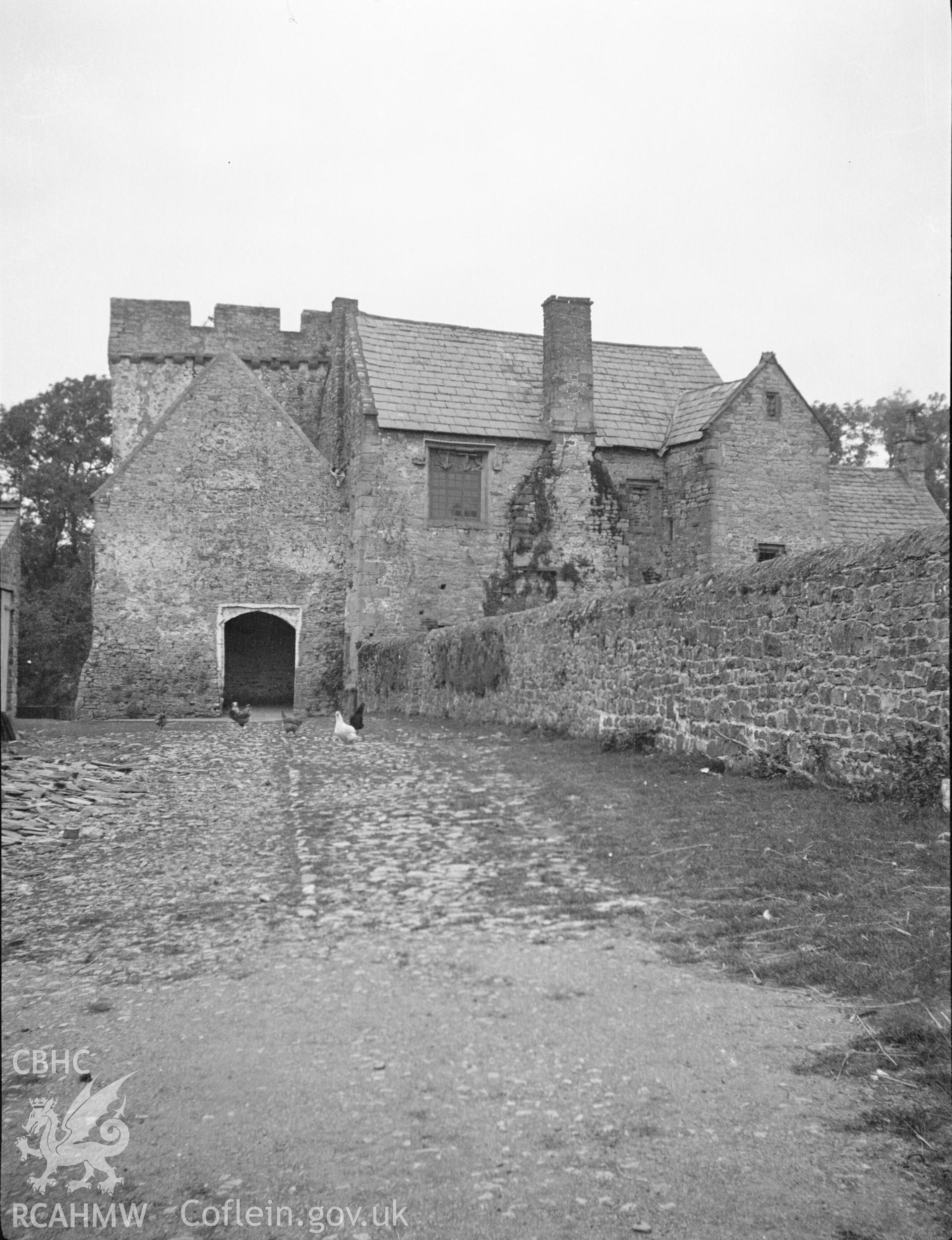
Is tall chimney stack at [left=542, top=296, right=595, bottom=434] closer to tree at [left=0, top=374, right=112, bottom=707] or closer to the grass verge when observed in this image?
the grass verge

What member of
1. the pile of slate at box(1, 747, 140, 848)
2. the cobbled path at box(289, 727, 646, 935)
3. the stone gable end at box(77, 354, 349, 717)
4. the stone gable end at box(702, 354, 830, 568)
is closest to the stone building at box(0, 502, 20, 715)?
the pile of slate at box(1, 747, 140, 848)

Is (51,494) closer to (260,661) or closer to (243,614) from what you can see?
(243,614)

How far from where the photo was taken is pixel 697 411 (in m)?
26.2

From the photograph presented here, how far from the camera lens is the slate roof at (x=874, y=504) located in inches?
1090

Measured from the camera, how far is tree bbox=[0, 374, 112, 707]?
9.58 ft

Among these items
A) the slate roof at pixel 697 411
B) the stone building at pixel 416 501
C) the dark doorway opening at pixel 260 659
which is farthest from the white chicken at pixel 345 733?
the dark doorway opening at pixel 260 659

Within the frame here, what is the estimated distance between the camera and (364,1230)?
2293mm

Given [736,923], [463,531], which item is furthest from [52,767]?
[463,531]

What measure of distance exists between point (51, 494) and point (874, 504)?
94.1ft

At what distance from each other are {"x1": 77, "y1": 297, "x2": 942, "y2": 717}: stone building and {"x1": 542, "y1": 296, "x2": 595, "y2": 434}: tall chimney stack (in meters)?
0.05

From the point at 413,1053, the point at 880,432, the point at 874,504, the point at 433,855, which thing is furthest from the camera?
the point at 880,432

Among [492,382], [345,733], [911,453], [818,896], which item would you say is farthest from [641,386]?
[818,896]

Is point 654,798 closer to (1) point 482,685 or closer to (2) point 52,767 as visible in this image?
(2) point 52,767

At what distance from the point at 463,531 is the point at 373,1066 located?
22.2m
